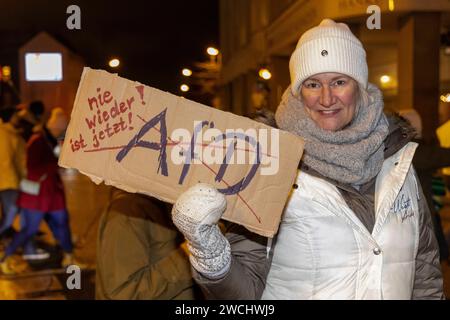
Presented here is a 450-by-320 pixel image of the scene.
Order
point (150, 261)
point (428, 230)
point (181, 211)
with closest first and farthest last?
1. point (181, 211)
2. point (428, 230)
3. point (150, 261)

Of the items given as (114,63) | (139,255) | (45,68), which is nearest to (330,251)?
(139,255)

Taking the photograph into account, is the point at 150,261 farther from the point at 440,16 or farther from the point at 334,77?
the point at 440,16

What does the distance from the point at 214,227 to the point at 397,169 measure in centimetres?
80

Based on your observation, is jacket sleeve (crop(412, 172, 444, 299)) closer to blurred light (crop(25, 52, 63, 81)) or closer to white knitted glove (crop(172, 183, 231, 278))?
white knitted glove (crop(172, 183, 231, 278))

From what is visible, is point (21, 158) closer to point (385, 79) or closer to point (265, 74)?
point (265, 74)

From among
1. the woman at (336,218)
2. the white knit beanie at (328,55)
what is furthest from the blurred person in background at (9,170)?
the woman at (336,218)

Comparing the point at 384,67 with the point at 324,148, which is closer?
the point at 324,148

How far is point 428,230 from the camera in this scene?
2197 millimetres

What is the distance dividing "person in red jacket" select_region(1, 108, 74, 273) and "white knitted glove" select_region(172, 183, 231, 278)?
5.71 meters

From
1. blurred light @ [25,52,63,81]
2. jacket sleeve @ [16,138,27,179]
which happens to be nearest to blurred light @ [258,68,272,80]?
blurred light @ [25,52,63,81]

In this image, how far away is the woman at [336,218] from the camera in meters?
1.93

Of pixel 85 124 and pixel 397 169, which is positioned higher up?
pixel 85 124
